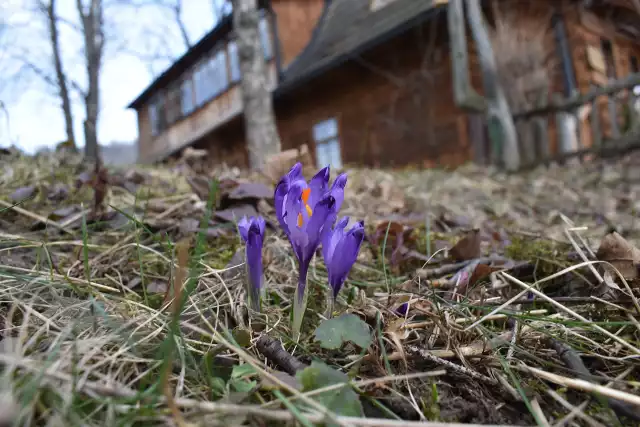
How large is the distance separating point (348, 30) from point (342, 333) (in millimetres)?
Result: 10907

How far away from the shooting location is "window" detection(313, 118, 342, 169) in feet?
34.8

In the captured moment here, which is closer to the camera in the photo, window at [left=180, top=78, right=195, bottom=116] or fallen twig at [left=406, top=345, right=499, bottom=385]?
fallen twig at [left=406, top=345, right=499, bottom=385]

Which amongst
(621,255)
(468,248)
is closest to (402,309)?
(468,248)

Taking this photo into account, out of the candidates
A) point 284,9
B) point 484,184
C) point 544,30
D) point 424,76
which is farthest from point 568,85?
point 284,9

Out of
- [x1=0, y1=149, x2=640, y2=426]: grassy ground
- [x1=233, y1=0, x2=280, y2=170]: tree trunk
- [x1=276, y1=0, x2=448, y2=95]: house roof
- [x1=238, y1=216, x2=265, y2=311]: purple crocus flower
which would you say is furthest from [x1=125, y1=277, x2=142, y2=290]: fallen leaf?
[x1=276, y1=0, x2=448, y2=95]: house roof

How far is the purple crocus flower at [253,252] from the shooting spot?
0.93 metres

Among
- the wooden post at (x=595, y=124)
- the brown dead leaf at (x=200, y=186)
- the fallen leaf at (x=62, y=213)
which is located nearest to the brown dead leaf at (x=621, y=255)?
the brown dead leaf at (x=200, y=186)

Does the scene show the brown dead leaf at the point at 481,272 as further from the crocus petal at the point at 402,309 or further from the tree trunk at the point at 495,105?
the tree trunk at the point at 495,105

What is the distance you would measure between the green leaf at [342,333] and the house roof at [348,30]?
6967 mm

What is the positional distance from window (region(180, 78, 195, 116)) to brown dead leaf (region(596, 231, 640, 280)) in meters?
16.4

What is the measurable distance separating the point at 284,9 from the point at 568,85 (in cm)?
787

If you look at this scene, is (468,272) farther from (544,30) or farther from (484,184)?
(544,30)

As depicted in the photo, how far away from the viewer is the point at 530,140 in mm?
6426

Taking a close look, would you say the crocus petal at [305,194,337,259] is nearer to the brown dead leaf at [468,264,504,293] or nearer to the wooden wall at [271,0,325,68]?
the brown dead leaf at [468,264,504,293]
